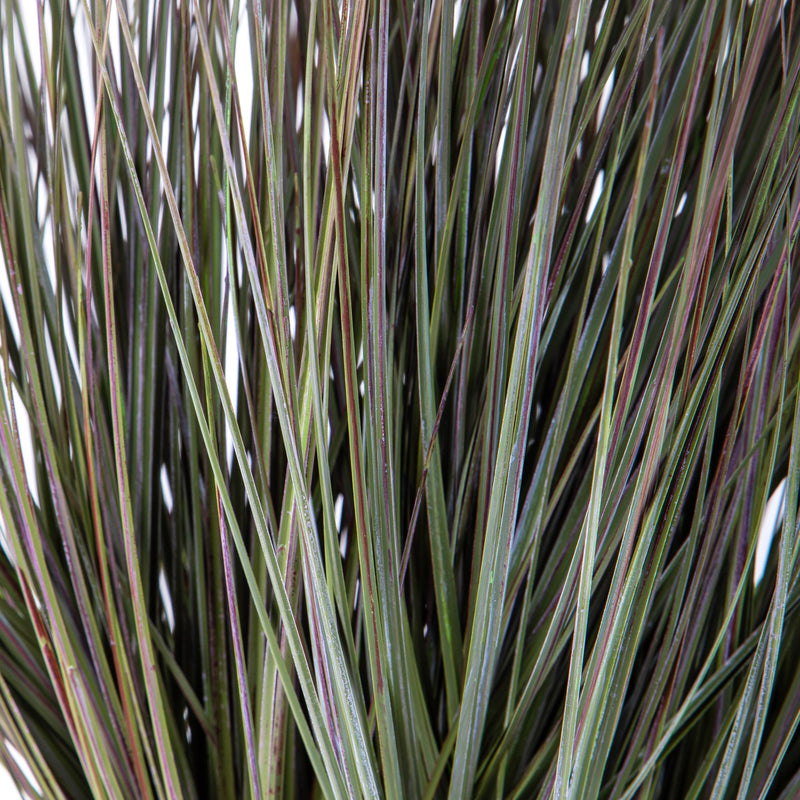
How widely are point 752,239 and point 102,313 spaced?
0.16m

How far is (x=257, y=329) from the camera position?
193mm

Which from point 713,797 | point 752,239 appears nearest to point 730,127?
point 752,239

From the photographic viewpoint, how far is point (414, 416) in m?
0.20

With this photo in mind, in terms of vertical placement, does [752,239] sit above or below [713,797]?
above

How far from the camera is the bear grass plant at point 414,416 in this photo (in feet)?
0.49

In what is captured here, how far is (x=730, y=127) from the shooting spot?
0.15 m

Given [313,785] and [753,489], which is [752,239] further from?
[313,785]

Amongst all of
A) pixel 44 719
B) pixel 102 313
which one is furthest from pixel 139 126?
pixel 44 719

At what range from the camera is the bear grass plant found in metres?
0.15

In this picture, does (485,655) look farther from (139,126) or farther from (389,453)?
(139,126)

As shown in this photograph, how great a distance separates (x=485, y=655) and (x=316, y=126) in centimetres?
12

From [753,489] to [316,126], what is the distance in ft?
0.42

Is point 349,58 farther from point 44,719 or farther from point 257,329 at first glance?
point 44,719

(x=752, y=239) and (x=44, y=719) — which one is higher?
(x=752, y=239)
